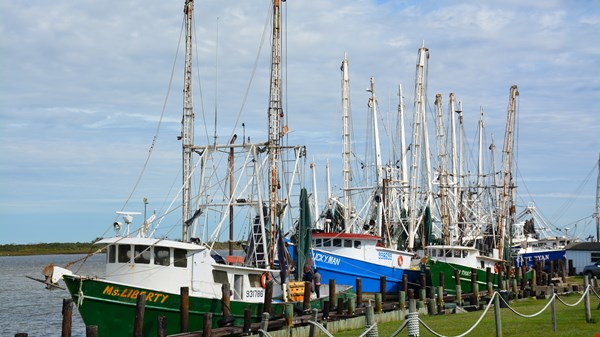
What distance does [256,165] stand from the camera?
1474 inches

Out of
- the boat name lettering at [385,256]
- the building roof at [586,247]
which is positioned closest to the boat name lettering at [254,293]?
the boat name lettering at [385,256]

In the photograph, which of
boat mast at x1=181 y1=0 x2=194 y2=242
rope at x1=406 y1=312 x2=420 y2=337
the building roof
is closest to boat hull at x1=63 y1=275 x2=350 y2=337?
boat mast at x1=181 y1=0 x2=194 y2=242

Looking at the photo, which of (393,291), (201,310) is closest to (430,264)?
(393,291)

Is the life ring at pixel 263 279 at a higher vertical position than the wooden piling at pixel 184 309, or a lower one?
higher

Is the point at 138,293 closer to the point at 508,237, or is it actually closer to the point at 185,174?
the point at 185,174

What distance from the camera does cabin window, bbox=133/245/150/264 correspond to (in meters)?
30.2

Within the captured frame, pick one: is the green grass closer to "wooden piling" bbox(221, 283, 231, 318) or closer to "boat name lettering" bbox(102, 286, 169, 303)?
"wooden piling" bbox(221, 283, 231, 318)

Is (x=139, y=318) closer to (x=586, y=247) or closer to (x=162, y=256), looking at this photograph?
(x=162, y=256)

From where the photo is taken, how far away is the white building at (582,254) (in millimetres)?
76938

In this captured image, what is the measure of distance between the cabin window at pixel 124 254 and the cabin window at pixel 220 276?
3524mm

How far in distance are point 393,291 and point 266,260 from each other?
15.8 meters

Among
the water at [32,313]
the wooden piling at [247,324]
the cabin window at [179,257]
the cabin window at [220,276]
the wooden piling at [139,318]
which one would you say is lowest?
the water at [32,313]

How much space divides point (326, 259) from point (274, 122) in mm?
10674

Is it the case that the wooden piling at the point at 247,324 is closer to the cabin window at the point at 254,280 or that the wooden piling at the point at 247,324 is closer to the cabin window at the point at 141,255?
the cabin window at the point at 141,255
